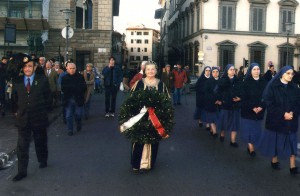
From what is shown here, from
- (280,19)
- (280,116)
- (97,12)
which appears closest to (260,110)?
(280,116)

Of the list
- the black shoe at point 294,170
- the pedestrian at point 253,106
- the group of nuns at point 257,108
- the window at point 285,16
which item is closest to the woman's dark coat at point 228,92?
the group of nuns at point 257,108

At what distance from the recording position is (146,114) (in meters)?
6.06

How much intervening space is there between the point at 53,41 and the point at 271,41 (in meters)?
19.6

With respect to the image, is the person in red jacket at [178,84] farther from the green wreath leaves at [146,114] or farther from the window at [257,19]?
the window at [257,19]

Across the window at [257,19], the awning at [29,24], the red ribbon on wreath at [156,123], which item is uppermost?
the window at [257,19]

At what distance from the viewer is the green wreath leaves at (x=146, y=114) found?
19.6 ft

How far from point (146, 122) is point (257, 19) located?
106ft

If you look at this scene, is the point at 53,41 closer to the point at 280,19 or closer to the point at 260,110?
the point at 280,19

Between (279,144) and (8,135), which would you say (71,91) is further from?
(279,144)

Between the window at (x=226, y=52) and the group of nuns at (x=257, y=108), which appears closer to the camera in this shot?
the group of nuns at (x=257, y=108)

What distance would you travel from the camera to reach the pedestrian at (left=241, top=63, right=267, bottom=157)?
23.9ft

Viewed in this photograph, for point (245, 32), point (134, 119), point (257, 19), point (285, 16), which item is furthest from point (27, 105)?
point (285, 16)

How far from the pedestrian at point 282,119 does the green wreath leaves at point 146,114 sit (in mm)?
1614

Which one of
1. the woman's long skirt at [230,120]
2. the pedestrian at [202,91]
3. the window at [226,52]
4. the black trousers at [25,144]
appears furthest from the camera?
the window at [226,52]
